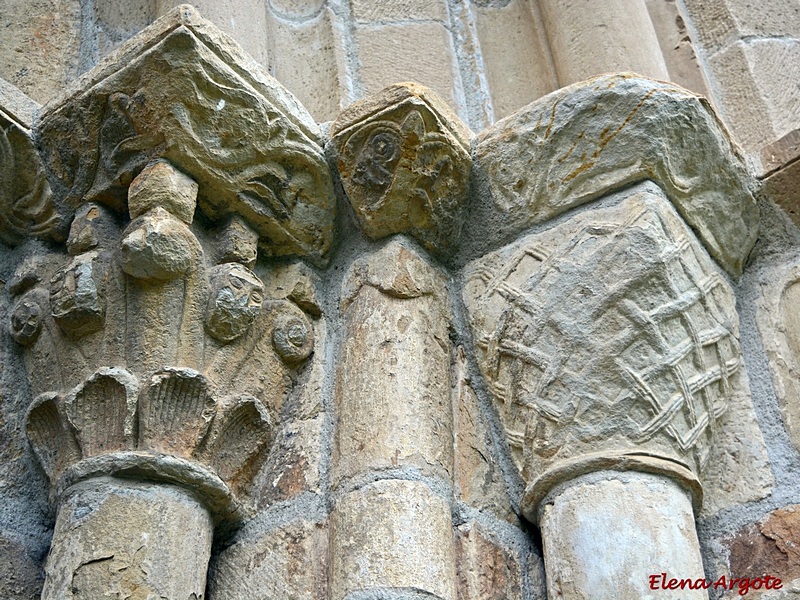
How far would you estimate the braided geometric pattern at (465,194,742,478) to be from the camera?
153cm

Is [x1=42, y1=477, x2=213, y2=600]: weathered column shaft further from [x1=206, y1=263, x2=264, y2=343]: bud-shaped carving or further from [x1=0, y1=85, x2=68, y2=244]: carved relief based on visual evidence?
[x1=0, y1=85, x2=68, y2=244]: carved relief

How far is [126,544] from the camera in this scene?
4.49ft

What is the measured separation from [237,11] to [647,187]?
0.95 m

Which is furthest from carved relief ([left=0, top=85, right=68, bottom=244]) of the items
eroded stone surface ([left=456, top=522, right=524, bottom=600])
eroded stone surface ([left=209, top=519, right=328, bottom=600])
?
eroded stone surface ([left=456, top=522, right=524, bottom=600])

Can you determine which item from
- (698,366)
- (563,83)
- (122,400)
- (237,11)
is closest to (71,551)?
(122,400)

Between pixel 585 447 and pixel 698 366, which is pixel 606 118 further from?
pixel 585 447

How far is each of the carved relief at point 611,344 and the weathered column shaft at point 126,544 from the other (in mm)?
560

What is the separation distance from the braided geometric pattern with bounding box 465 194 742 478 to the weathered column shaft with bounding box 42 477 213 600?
56cm

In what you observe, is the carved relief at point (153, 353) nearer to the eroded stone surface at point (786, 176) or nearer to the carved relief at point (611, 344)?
the carved relief at point (611, 344)

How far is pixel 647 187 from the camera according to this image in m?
1.67

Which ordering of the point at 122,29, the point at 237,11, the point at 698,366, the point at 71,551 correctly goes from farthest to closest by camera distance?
the point at 122,29
the point at 237,11
the point at 698,366
the point at 71,551

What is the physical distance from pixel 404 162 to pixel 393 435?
495mm

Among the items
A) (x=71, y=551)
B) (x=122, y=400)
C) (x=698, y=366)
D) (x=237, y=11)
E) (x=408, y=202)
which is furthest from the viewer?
(x=237, y=11)
